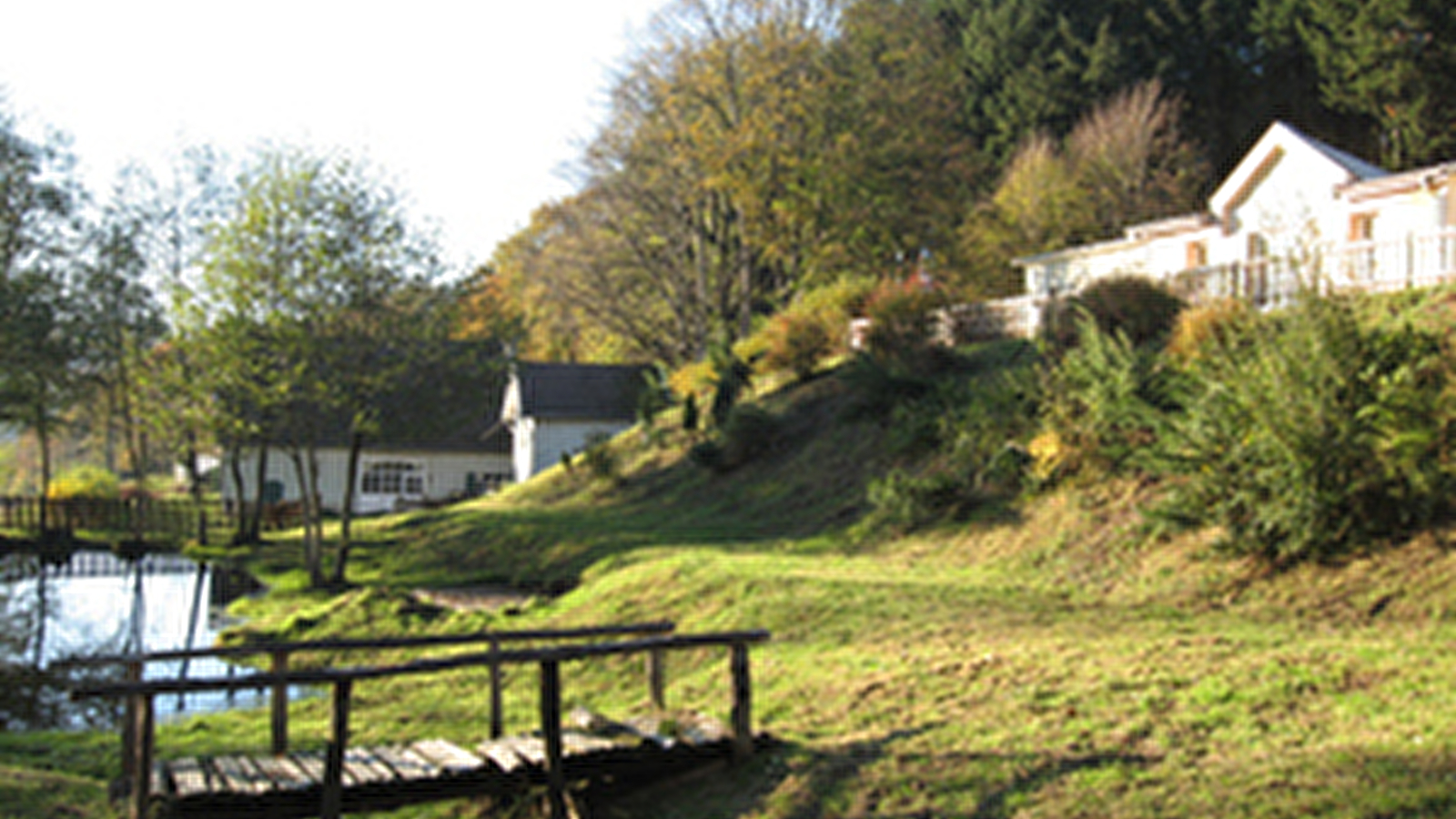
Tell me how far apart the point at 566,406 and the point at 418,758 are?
37521 millimetres

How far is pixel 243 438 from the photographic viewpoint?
90.6 ft

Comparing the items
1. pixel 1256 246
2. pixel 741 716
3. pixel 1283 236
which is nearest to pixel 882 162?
pixel 1256 246

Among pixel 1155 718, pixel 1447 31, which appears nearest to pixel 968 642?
pixel 1155 718

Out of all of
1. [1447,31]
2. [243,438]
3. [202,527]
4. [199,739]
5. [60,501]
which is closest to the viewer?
[199,739]

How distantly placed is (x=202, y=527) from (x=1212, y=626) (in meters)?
30.7

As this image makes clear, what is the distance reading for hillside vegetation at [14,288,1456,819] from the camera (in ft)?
22.6

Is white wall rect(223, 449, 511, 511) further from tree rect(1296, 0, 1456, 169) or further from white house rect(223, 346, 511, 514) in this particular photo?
tree rect(1296, 0, 1456, 169)

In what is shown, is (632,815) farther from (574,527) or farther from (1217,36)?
(1217,36)

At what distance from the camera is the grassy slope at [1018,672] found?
6711 mm

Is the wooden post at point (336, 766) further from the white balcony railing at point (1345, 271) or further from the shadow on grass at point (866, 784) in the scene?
the white balcony railing at point (1345, 271)

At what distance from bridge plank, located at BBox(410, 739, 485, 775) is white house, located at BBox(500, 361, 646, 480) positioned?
1385 inches

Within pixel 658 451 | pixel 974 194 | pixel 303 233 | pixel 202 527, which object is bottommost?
pixel 202 527

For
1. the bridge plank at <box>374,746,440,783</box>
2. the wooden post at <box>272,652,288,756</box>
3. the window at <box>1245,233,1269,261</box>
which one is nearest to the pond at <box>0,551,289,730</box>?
the wooden post at <box>272,652,288,756</box>

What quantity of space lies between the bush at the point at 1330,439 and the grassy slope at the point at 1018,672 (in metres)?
0.38
